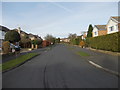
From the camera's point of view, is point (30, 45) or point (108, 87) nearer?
point (108, 87)

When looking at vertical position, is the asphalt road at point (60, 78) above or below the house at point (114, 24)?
below

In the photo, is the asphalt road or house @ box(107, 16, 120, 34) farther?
house @ box(107, 16, 120, 34)

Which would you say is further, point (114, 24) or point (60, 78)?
point (114, 24)

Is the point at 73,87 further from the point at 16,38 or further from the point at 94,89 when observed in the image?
the point at 16,38

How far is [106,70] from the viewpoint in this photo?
7617 millimetres

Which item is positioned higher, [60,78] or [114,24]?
[114,24]

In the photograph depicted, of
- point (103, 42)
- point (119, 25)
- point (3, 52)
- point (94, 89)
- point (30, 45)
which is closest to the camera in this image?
point (94, 89)

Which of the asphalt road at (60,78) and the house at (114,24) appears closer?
the asphalt road at (60,78)

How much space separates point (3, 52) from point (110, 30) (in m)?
24.1

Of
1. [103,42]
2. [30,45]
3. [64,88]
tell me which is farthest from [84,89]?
[30,45]

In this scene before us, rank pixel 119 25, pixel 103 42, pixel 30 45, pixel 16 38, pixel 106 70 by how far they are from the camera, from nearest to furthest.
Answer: pixel 106 70 < pixel 103 42 < pixel 119 25 < pixel 16 38 < pixel 30 45

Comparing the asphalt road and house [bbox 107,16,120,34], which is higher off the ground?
house [bbox 107,16,120,34]

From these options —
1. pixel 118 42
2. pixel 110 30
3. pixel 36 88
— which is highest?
pixel 110 30

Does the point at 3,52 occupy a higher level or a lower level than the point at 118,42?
lower
